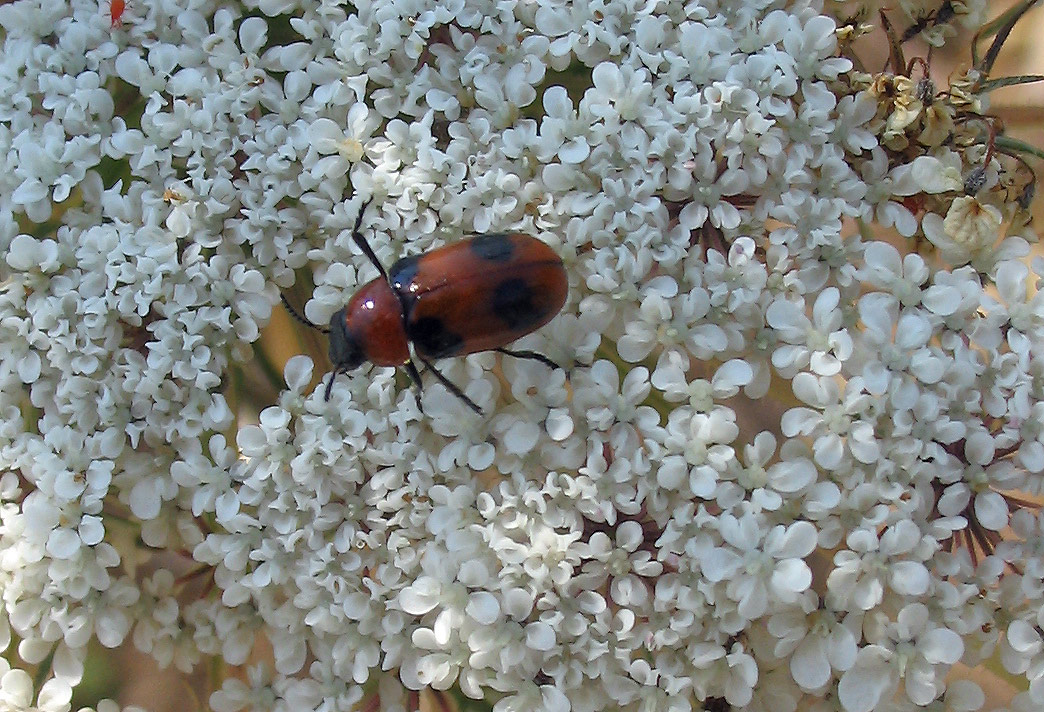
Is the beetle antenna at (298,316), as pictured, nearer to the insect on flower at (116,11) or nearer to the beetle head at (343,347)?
the beetle head at (343,347)

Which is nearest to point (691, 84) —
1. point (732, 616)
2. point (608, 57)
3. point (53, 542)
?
point (608, 57)

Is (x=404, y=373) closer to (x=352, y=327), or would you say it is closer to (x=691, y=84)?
(x=352, y=327)

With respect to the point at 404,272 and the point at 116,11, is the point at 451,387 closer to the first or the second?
the point at 404,272

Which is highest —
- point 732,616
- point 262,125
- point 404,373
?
point 262,125

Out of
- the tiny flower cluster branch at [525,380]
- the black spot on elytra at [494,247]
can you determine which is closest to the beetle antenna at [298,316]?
the tiny flower cluster branch at [525,380]

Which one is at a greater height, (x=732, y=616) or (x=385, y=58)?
(x=385, y=58)

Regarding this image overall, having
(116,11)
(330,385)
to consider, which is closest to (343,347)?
(330,385)
